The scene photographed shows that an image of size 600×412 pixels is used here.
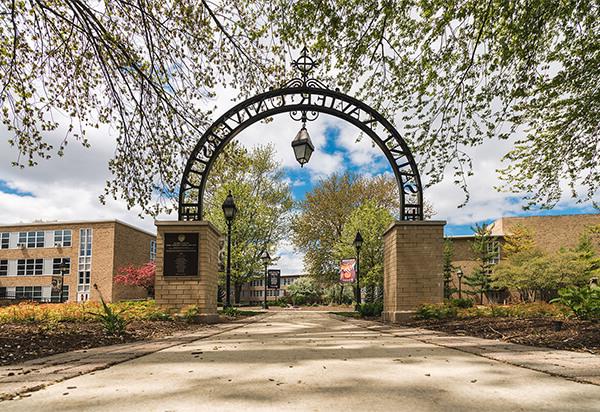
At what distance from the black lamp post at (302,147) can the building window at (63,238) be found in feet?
128

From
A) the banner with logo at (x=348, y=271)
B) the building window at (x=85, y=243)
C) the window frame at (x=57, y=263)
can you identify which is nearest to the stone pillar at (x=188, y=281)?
the banner with logo at (x=348, y=271)

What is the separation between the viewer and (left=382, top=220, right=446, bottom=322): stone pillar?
425 inches

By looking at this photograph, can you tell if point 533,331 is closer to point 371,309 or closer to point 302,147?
point 302,147

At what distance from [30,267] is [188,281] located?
40618 millimetres

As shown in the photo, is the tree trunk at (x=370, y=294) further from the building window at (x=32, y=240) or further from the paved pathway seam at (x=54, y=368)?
the building window at (x=32, y=240)

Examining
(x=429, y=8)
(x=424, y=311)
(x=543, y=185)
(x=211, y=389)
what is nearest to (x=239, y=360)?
(x=211, y=389)

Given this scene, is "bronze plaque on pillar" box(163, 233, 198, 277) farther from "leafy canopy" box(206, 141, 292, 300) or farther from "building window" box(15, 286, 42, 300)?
"building window" box(15, 286, 42, 300)

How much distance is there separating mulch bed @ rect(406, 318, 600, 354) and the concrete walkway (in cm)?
173

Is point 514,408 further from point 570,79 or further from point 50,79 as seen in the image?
point 50,79

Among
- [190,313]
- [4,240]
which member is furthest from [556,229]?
[4,240]

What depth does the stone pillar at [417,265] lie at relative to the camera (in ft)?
35.4

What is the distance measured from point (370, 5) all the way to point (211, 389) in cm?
588

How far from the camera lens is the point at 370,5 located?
6.47 metres

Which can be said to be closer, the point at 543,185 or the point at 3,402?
the point at 3,402
